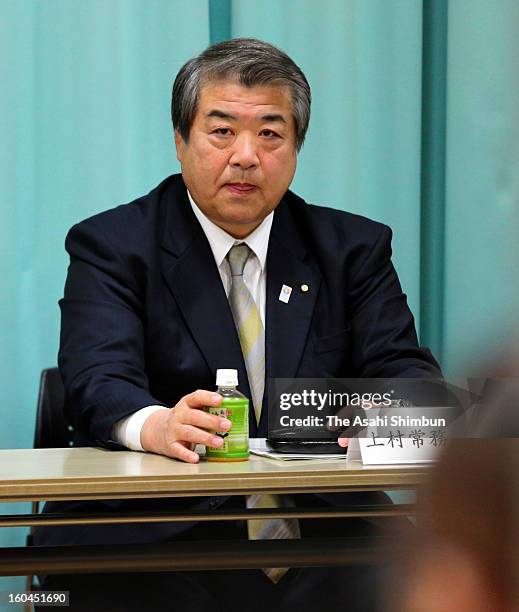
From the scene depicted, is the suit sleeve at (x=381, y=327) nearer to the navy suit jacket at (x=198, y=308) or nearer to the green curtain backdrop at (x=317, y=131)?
the navy suit jacket at (x=198, y=308)

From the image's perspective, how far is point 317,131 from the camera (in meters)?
2.85

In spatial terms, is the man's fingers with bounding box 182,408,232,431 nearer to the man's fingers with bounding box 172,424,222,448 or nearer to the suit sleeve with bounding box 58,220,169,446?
the man's fingers with bounding box 172,424,222,448

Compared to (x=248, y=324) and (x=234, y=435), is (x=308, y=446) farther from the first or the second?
(x=248, y=324)

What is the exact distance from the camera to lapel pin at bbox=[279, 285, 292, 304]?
2.01 metres

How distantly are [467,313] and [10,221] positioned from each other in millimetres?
1357

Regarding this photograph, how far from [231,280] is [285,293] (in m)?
0.12

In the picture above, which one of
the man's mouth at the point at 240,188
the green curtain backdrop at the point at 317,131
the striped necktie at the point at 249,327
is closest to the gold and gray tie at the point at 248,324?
the striped necktie at the point at 249,327

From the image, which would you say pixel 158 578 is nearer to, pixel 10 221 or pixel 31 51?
pixel 10 221

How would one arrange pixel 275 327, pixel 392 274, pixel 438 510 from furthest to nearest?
pixel 392 274
pixel 275 327
pixel 438 510

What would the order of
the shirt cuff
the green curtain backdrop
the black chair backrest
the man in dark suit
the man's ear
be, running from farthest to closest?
1. the green curtain backdrop
2. the black chair backrest
3. the man's ear
4. the man in dark suit
5. the shirt cuff

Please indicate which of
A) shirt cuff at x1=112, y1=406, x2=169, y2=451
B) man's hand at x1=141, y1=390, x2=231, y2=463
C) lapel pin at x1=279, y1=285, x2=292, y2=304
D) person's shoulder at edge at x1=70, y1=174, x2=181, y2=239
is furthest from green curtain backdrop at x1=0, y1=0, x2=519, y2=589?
man's hand at x1=141, y1=390, x2=231, y2=463

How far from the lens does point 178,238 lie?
2018 millimetres

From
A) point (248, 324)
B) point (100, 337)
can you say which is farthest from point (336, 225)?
point (100, 337)

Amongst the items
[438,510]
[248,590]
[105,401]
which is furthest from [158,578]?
[438,510]
